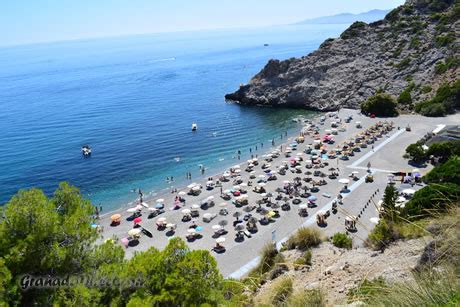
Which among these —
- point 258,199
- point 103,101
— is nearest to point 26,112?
point 103,101

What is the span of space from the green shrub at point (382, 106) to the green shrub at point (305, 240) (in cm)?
4563

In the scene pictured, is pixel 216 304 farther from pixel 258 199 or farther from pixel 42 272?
pixel 258 199

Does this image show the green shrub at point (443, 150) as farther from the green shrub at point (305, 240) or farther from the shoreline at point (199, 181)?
the green shrub at point (305, 240)

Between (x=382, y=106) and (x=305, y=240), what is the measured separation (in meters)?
47.1

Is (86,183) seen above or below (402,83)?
below

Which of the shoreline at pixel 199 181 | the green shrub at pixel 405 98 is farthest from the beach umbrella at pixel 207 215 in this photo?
the green shrub at pixel 405 98

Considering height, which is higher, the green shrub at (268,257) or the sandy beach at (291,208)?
the green shrub at (268,257)

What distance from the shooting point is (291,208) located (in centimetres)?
3222

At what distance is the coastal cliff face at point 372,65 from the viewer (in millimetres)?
67000

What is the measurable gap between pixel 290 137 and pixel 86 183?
30.9 m

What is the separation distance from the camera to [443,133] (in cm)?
4122

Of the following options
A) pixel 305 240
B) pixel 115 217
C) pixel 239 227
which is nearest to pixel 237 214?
pixel 239 227

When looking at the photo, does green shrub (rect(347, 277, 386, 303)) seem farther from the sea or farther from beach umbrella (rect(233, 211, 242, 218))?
the sea

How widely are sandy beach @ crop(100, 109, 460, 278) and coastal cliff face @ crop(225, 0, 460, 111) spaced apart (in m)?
18.6
